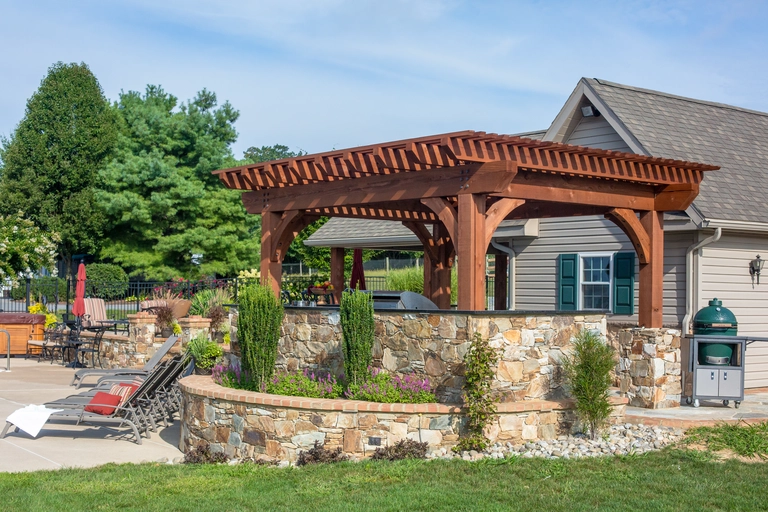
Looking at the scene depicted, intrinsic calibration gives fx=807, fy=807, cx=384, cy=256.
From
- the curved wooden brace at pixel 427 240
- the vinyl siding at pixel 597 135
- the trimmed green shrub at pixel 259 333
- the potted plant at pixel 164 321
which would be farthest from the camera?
the potted plant at pixel 164 321

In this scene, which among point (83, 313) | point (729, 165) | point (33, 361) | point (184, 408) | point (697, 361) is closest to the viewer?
point (184, 408)

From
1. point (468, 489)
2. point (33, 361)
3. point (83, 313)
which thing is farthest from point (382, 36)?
point (468, 489)

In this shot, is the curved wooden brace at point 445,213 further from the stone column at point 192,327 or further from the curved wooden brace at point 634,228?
the stone column at point 192,327

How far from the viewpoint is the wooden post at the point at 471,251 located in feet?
29.6

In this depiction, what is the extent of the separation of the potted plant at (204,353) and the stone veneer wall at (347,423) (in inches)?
145

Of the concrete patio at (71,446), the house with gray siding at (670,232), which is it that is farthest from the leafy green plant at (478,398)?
the house with gray siding at (670,232)

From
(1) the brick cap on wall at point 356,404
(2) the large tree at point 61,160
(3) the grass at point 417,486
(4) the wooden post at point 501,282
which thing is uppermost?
(2) the large tree at point 61,160

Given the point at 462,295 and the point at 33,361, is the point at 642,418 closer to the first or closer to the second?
the point at 462,295

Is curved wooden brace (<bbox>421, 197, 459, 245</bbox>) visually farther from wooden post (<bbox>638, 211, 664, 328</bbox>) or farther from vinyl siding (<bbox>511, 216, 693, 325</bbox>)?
vinyl siding (<bbox>511, 216, 693, 325</bbox>)

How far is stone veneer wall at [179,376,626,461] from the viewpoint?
27.5 ft

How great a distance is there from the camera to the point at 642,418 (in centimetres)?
966

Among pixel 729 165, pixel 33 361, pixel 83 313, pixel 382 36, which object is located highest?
pixel 382 36

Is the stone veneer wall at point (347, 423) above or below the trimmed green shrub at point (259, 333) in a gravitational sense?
below

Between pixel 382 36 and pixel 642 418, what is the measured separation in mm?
12195
